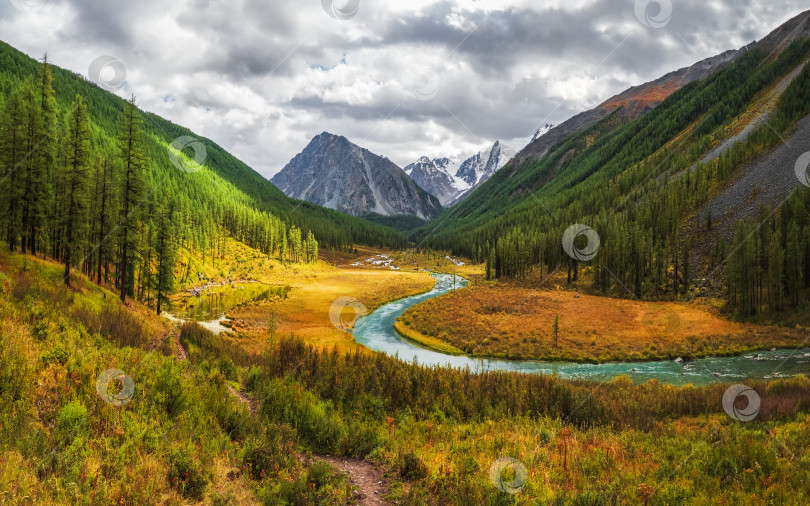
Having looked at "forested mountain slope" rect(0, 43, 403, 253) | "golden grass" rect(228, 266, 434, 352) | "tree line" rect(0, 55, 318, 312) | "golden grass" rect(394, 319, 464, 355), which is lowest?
"golden grass" rect(394, 319, 464, 355)

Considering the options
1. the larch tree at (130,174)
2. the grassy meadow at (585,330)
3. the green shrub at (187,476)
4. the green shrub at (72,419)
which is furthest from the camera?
the grassy meadow at (585,330)

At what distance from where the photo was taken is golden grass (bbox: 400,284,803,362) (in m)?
38.3

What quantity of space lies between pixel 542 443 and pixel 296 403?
8.46 meters

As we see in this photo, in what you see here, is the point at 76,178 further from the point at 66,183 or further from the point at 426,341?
the point at 426,341

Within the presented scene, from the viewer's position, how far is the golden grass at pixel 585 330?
3834 centimetres

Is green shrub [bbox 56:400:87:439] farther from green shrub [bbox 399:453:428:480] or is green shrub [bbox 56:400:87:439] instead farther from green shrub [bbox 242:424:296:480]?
green shrub [bbox 399:453:428:480]

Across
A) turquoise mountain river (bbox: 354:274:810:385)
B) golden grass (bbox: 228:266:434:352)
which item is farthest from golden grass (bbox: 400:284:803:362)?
golden grass (bbox: 228:266:434:352)

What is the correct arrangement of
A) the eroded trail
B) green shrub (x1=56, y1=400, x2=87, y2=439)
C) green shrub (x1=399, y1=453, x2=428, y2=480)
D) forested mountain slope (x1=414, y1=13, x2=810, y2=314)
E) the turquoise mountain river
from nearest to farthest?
green shrub (x1=56, y1=400, x2=87, y2=439), the eroded trail, green shrub (x1=399, y1=453, x2=428, y2=480), the turquoise mountain river, forested mountain slope (x1=414, y1=13, x2=810, y2=314)

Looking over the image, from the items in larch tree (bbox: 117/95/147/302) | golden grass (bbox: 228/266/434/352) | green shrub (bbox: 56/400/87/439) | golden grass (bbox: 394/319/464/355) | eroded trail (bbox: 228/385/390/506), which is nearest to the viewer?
green shrub (bbox: 56/400/87/439)

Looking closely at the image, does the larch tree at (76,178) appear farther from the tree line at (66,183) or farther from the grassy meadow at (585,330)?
the grassy meadow at (585,330)

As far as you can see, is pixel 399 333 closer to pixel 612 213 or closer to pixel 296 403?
pixel 296 403

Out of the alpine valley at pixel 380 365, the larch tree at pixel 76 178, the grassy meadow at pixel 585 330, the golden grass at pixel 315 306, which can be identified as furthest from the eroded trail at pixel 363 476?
the grassy meadow at pixel 585 330

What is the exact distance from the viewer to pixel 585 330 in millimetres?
44781

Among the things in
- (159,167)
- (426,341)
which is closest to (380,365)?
(426,341)
